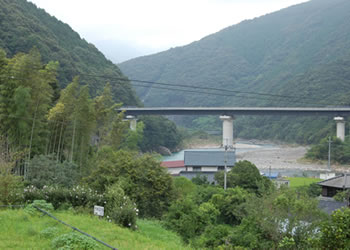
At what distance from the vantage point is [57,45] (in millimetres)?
43969

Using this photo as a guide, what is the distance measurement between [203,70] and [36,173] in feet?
344

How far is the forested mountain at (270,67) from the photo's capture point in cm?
6419

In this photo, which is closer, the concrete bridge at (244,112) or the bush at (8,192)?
the bush at (8,192)

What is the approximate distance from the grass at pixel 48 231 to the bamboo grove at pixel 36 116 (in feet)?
14.0

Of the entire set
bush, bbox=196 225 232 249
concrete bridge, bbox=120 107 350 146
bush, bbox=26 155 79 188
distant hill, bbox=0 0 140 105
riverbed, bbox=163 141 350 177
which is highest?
distant hill, bbox=0 0 140 105

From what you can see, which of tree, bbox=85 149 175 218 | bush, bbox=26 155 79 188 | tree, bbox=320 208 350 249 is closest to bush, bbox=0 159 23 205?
tree, bbox=85 149 175 218

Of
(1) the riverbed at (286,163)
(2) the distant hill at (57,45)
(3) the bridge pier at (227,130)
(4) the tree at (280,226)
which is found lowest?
(1) the riverbed at (286,163)

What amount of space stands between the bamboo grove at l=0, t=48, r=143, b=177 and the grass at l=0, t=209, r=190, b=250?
4265mm

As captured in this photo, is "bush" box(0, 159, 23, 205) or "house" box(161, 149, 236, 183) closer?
"bush" box(0, 159, 23, 205)

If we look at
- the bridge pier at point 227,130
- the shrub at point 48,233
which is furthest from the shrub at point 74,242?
the bridge pier at point 227,130

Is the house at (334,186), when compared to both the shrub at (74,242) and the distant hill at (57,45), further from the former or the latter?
the distant hill at (57,45)

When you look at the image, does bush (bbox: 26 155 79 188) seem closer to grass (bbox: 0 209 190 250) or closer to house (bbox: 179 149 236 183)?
grass (bbox: 0 209 190 250)

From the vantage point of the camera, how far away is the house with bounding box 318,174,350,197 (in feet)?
61.4

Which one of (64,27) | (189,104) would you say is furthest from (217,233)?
(189,104)
